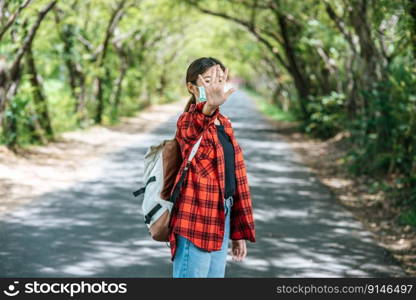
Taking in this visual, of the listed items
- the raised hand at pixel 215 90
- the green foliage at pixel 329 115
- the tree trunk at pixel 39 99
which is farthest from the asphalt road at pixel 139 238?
the green foliage at pixel 329 115

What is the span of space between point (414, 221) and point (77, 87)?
14.4 metres

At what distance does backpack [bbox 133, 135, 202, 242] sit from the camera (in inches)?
130

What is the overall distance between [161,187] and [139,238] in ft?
13.7

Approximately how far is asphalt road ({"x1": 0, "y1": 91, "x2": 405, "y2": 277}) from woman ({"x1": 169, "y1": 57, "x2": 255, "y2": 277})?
8.92 feet

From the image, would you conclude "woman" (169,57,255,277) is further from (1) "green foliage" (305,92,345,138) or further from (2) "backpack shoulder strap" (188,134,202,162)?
(1) "green foliage" (305,92,345,138)

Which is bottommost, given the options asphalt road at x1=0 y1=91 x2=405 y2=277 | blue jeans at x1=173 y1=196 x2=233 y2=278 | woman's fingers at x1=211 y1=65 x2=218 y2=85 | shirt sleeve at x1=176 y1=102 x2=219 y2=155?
asphalt road at x1=0 y1=91 x2=405 y2=277

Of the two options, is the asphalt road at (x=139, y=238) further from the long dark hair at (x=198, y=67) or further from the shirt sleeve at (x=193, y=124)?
the long dark hair at (x=198, y=67)

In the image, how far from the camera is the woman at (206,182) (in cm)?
323

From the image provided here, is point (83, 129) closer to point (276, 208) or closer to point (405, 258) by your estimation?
point (276, 208)

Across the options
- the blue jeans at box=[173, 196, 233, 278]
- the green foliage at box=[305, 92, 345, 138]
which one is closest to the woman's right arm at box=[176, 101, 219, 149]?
the blue jeans at box=[173, 196, 233, 278]

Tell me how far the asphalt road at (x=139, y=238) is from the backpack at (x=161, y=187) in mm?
2647

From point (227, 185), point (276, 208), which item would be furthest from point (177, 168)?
point (276, 208)

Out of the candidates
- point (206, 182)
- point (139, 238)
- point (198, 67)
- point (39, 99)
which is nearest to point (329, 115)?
point (39, 99)

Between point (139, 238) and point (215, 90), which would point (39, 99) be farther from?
point (215, 90)
